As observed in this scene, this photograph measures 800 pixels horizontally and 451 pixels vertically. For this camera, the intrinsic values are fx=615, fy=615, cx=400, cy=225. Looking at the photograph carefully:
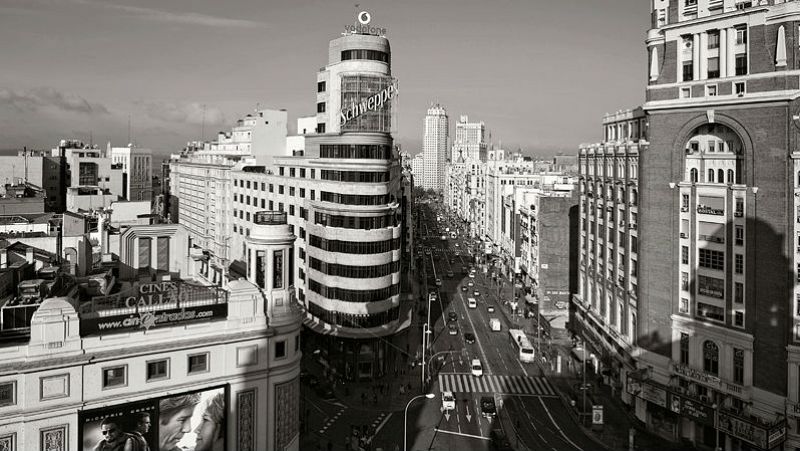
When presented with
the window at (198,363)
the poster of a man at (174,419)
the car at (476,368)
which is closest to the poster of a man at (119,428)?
the poster of a man at (174,419)

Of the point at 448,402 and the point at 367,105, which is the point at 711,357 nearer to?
the point at 448,402

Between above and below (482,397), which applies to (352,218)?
above

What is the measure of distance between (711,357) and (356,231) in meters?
39.3

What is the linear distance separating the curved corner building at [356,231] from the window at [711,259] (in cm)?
3432

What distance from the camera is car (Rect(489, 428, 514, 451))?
55219mm

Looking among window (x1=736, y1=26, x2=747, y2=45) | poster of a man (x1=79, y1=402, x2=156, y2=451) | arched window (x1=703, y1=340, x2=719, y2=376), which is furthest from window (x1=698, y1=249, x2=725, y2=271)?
poster of a man (x1=79, y1=402, x2=156, y2=451)

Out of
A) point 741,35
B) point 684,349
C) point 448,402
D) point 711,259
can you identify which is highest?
point 741,35

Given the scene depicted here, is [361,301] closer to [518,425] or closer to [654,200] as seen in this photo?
[518,425]

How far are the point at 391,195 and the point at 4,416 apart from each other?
2065 inches

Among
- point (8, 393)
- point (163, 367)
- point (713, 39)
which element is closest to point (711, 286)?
point (713, 39)

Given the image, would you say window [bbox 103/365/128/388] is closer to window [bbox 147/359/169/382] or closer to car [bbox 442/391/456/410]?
window [bbox 147/359/169/382]

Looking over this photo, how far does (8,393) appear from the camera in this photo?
3148 centimetres

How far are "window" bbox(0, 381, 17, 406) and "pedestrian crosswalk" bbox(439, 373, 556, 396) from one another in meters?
49.1

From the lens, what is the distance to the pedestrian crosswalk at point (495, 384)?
237 ft
